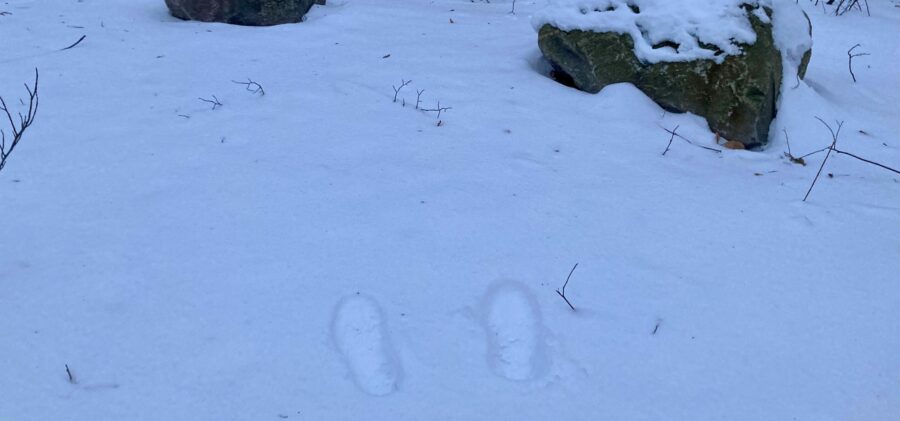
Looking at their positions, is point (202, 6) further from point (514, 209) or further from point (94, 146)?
point (514, 209)

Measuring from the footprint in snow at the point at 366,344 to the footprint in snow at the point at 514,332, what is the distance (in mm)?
256

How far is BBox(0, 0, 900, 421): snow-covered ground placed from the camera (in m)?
1.58

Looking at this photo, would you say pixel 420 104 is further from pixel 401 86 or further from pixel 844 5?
pixel 844 5

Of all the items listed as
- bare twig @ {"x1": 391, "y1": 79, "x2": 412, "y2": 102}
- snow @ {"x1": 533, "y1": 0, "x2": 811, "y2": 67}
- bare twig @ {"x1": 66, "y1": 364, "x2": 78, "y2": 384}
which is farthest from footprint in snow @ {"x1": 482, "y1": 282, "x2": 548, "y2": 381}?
snow @ {"x1": 533, "y1": 0, "x2": 811, "y2": 67}

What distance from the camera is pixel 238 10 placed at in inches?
158

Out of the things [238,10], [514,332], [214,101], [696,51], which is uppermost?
[696,51]

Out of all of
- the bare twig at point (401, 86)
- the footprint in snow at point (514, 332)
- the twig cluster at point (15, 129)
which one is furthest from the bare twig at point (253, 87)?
the footprint in snow at point (514, 332)

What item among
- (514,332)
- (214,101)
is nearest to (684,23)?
(514,332)

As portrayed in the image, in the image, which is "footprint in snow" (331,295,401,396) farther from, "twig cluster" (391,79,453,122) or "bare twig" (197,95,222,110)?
"bare twig" (197,95,222,110)

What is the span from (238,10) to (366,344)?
2984 millimetres

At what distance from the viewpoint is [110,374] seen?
1552mm

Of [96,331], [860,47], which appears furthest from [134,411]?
[860,47]

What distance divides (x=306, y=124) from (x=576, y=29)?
4.61 feet

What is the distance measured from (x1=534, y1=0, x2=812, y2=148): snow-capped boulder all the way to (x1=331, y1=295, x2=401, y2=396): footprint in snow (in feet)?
6.34
